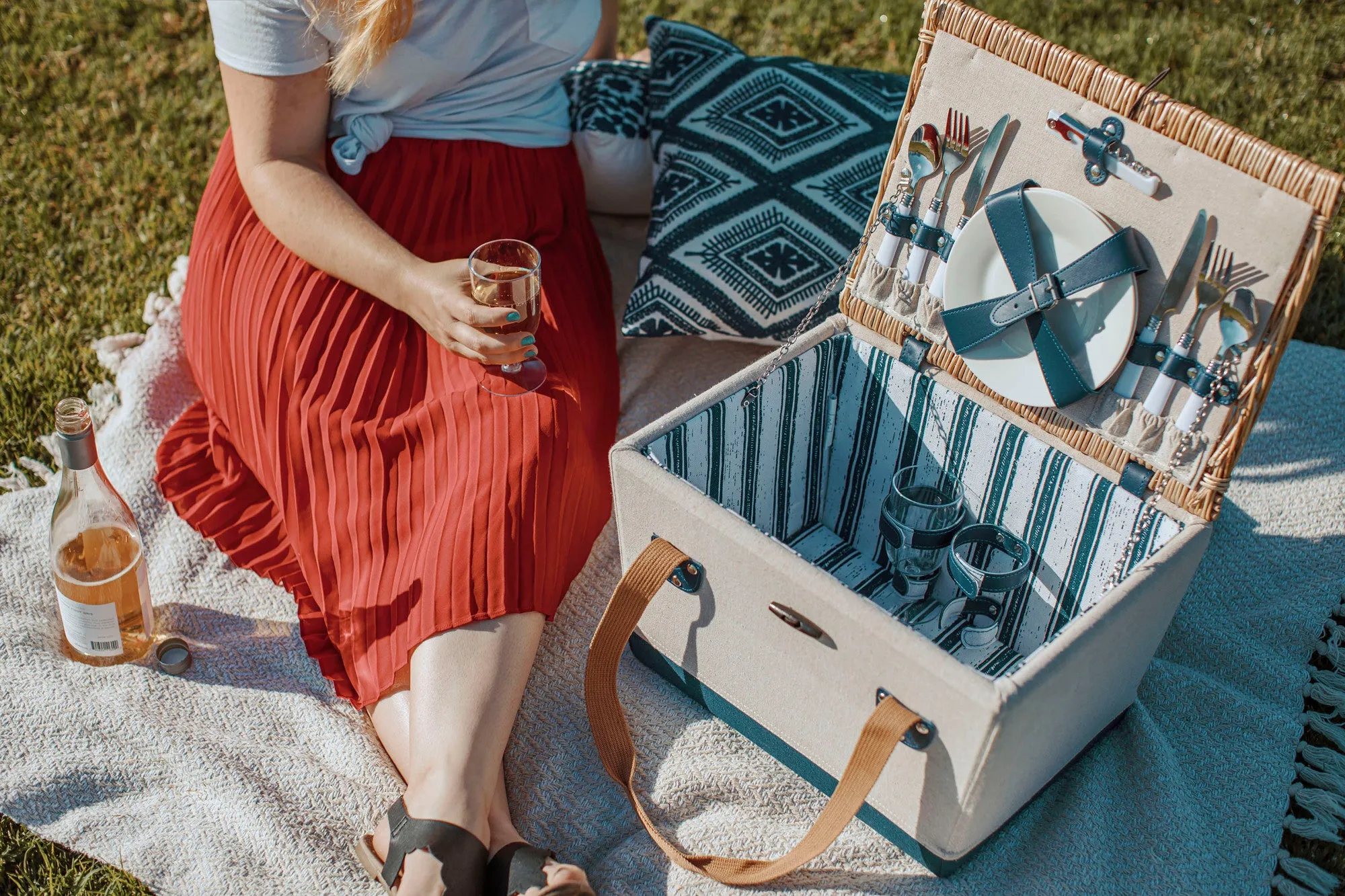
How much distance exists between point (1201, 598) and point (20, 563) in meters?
1.67

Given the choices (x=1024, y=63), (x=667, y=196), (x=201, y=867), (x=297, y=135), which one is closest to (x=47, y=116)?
(x=297, y=135)

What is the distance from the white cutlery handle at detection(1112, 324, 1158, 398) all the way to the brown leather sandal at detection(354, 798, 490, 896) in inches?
34.1

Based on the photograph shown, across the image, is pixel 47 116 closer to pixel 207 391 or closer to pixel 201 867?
pixel 207 391

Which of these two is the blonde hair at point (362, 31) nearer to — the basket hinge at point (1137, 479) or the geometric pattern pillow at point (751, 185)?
the geometric pattern pillow at point (751, 185)

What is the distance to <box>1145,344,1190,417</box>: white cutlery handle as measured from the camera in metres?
1.32

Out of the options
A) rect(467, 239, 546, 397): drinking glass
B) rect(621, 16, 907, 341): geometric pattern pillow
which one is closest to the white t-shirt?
rect(621, 16, 907, 341): geometric pattern pillow

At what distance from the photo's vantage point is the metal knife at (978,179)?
141 centimetres

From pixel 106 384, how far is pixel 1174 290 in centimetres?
168

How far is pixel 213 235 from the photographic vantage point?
1935 millimetres

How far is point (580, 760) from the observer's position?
155cm

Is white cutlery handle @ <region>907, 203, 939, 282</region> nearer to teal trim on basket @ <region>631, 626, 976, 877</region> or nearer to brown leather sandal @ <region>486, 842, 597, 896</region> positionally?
teal trim on basket @ <region>631, 626, 976, 877</region>

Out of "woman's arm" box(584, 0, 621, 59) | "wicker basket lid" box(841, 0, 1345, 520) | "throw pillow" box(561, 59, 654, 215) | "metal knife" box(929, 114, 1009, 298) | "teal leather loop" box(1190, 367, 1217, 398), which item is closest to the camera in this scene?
"wicker basket lid" box(841, 0, 1345, 520)

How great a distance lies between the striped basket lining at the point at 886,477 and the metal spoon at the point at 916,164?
0.15 m

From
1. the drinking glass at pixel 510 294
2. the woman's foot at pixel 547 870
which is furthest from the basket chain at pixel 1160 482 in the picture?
the drinking glass at pixel 510 294
